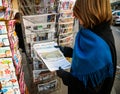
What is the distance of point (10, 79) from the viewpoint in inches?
42.9

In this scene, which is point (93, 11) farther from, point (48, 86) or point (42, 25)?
point (48, 86)

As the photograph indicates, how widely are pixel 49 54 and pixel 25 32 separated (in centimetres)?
55

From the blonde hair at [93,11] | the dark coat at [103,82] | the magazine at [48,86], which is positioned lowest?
the magazine at [48,86]

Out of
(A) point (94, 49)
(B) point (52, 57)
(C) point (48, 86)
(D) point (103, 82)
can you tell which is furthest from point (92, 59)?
(C) point (48, 86)

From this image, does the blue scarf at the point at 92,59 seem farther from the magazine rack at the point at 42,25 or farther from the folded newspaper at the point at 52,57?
the magazine rack at the point at 42,25

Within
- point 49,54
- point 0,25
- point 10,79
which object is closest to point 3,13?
point 0,25

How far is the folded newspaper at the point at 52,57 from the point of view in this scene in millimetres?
1342

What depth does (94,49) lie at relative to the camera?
1.03 m

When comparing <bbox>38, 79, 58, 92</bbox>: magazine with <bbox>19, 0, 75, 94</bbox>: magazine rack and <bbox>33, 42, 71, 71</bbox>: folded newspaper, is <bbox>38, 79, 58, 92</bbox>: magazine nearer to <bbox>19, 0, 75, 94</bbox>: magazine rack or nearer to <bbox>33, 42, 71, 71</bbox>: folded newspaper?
<bbox>19, 0, 75, 94</bbox>: magazine rack

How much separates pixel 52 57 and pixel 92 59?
47 centimetres

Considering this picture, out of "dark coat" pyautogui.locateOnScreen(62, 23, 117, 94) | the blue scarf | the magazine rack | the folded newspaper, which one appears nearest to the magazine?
the magazine rack

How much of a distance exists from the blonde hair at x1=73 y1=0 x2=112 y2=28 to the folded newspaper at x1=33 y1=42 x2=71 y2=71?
0.40 m

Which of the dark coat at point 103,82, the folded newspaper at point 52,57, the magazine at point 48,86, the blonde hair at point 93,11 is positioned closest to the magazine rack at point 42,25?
the magazine at point 48,86

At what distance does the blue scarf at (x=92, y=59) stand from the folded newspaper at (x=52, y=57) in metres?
0.21
